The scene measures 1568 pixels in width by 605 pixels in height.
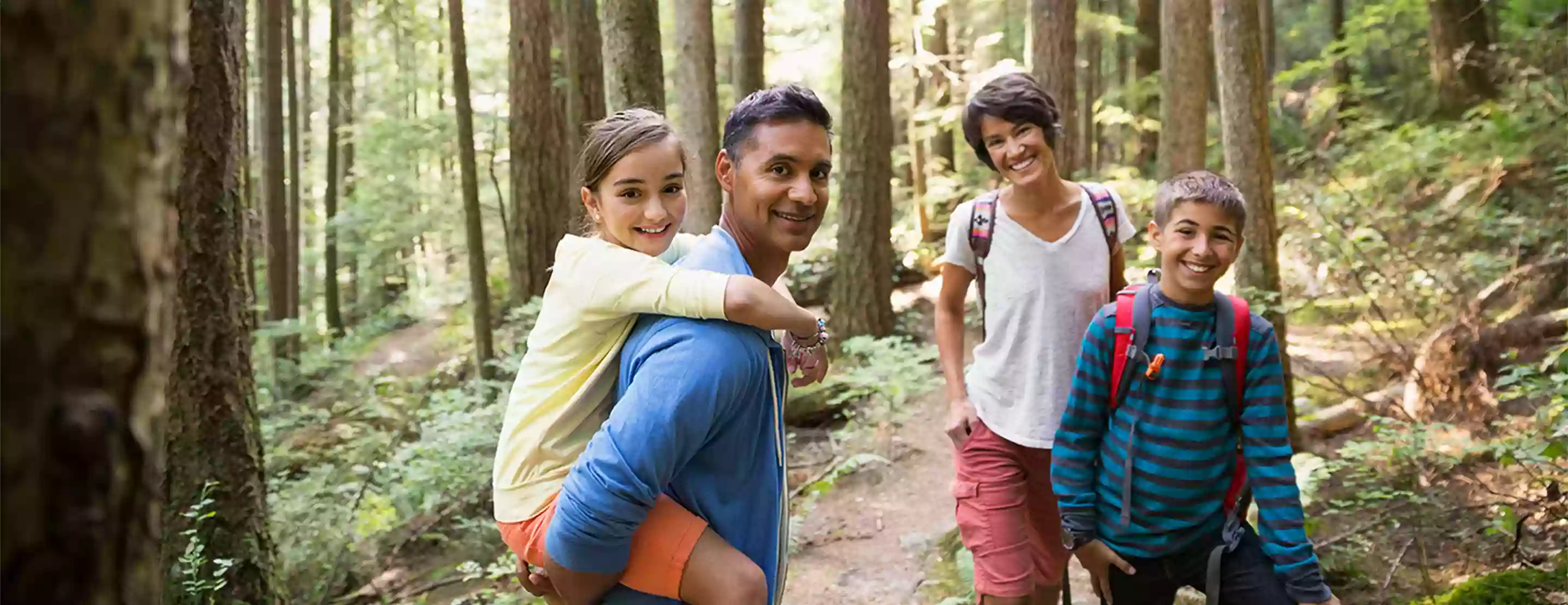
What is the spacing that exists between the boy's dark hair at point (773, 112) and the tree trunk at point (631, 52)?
3.46 meters

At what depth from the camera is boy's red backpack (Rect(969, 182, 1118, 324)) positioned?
3.41 m

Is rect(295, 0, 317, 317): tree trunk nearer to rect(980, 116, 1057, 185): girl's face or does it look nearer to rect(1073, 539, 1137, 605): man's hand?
rect(980, 116, 1057, 185): girl's face

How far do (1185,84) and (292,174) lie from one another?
48.5ft

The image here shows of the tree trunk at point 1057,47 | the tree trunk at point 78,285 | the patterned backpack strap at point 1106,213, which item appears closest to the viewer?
the tree trunk at point 78,285

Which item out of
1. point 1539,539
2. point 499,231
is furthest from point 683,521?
point 499,231

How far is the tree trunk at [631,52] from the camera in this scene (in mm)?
5633

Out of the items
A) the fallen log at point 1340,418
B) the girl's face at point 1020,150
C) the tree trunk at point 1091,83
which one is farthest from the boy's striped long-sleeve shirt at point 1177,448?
the tree trunk at point 1091,83

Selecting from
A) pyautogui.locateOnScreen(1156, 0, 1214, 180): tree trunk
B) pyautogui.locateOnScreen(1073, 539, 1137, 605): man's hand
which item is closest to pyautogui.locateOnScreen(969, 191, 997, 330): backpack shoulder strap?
pyautogui.locateOnScreen(1073, 539, 1137, 605): man's hand

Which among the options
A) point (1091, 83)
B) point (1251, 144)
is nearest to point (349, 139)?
point (1091, 83)

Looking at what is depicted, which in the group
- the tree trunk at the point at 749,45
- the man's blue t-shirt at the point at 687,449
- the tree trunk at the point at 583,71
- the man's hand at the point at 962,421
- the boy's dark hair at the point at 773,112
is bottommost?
the man's hand at the point at 962,421

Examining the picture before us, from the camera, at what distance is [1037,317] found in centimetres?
332

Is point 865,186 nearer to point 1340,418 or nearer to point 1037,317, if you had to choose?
point 1340,418

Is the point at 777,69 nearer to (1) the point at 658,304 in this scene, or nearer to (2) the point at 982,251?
(2) the point at 982,251

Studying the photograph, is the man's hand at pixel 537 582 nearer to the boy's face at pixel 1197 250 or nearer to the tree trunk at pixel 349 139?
the boy's face at pixel 1197 250
